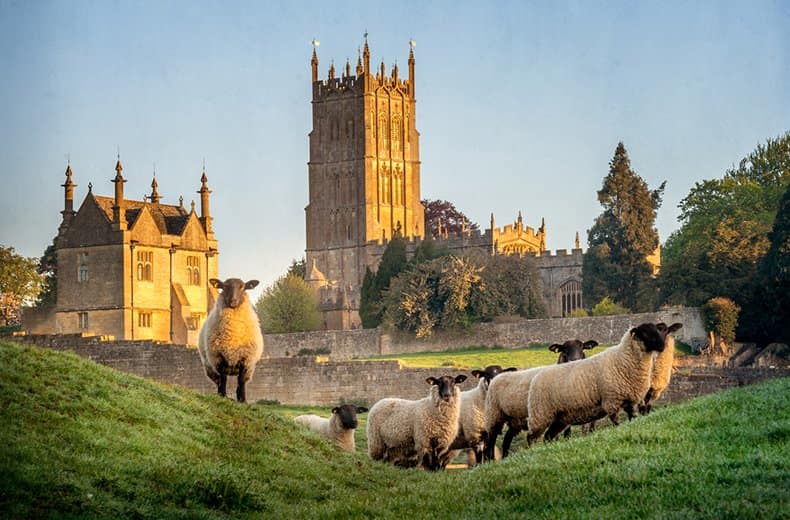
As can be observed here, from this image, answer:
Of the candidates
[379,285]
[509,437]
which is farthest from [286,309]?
[509,437]

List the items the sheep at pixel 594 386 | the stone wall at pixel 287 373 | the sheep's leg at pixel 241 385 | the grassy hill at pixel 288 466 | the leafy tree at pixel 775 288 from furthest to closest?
1. the leafy tree at pixel 775 288
2. the stone wall at pixel 287 373
3. the sheep's leg at pixel 241 385
4. the sheep at pixel 594 386
5. the grassy hill at pixel 288 466

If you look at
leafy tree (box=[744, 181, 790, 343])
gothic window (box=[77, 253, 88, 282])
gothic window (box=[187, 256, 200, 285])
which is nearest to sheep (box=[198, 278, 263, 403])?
leafy tree (box=[744, 181, 790, 343])

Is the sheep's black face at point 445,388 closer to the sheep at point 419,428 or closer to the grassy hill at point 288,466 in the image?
the sheep at point 419,428

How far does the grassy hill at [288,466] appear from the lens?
44.9 feet

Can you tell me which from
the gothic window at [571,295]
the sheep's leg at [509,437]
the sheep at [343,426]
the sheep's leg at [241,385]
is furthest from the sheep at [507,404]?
the gothic window at [571,295]

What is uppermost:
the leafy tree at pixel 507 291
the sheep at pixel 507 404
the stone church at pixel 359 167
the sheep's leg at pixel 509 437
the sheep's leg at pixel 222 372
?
the stone church at pixel 359 167

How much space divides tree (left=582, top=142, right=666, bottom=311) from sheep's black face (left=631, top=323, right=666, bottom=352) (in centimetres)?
5841

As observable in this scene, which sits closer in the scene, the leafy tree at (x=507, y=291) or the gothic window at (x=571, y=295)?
the leafy tree at (x=507, y=291)

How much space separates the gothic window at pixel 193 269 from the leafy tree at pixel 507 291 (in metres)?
14.7

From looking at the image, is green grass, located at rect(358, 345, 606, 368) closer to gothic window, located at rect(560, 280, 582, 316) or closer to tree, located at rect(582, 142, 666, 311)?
tree, located at rect(582, 142, 666, 311)

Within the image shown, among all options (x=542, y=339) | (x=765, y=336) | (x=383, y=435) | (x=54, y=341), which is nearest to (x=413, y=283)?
(x=542, y=339)

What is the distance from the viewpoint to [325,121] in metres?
129

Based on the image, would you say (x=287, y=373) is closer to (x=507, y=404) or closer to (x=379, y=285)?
(x=507, y=404)

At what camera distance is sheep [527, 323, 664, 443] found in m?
21.3
